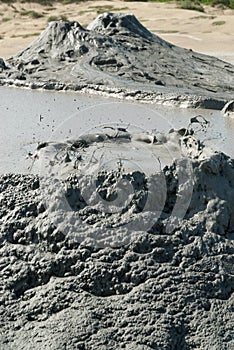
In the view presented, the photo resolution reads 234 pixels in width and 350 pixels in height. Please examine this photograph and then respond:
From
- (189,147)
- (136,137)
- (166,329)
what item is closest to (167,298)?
(166,329)

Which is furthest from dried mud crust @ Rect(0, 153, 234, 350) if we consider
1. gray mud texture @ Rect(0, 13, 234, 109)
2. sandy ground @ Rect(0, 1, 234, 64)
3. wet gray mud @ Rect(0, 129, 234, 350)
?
sandy ground @ Rect(0, 1, 234, 64)

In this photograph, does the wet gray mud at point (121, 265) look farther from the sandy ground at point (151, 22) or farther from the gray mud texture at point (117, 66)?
the sandy ground at point (151, 22)

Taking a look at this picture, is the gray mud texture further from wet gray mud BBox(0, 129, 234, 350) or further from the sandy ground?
the sandy ground

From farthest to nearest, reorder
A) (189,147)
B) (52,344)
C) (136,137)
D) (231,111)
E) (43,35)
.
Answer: (43,35)
(231,111)
(136,137)
(189,147)
(52,344)

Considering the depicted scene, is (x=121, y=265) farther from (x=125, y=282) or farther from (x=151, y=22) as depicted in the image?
(x=151, y=22)

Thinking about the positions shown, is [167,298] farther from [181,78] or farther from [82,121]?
[181,78]

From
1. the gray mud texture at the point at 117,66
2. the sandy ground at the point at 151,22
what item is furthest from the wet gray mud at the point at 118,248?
the sandy ground at the point at 151,22

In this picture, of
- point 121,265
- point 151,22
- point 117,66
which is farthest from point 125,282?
point 151,22
